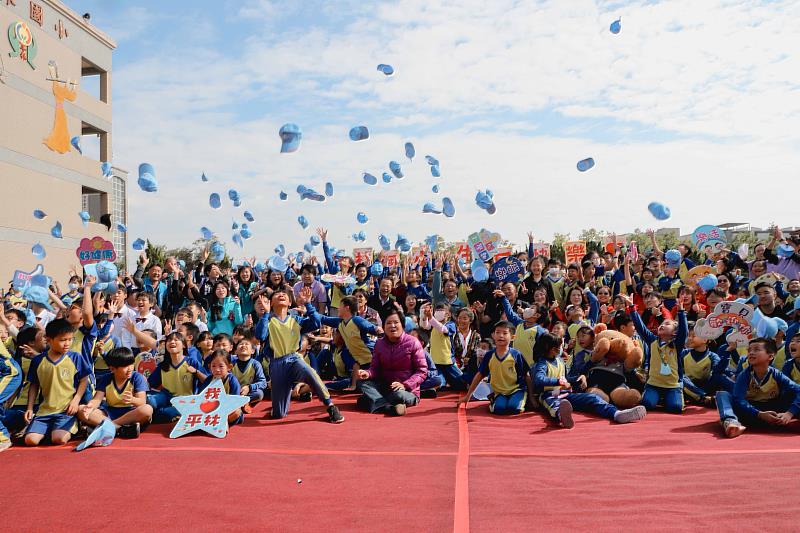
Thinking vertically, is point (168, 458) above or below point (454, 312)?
below

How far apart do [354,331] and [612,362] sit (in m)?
2.89

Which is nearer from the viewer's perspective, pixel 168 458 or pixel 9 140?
pixel 168 458

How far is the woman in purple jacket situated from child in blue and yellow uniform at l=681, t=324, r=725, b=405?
273cm

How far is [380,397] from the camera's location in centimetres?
673

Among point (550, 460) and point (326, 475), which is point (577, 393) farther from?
point (326, 475)

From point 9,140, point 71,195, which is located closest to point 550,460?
point 9,140

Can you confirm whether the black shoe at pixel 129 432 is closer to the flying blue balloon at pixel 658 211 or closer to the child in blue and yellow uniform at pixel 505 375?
A: the child in blue and yellow uniform at pixel 505 375

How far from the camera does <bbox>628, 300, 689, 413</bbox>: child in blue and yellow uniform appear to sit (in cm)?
640

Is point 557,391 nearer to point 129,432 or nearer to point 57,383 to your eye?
point 129,432

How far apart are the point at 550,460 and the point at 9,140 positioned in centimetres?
2452

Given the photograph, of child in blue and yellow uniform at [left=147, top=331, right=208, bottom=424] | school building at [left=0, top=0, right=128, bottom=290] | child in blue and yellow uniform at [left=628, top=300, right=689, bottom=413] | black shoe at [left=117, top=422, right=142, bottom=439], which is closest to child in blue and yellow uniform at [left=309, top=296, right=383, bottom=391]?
child in blue and yellow uniform at [left=147, top=331, right=208, bottom=424]

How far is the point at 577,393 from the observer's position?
6.65 metres

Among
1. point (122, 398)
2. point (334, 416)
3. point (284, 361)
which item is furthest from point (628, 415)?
point (122, 398)

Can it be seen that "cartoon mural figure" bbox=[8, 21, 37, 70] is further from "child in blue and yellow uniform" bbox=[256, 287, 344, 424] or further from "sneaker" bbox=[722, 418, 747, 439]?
"sneaker" bbox=[722, 418, 747, 439]
